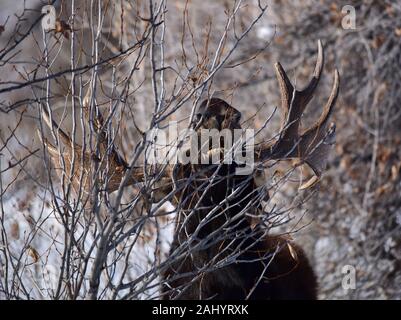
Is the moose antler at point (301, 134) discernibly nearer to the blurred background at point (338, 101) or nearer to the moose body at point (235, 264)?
the moose body at point (235, 264)

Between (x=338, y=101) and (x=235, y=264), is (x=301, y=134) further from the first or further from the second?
(x=338, y=101)

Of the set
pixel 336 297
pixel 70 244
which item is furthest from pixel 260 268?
pixel 336 297

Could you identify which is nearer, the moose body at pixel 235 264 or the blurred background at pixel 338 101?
the moose body at pixel 235 264

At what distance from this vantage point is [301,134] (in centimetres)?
705

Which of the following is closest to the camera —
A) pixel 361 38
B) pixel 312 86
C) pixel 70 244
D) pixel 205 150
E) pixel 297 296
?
pixel 70 244

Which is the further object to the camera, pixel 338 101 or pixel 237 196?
pixel 338 101

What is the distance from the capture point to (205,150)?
646cm

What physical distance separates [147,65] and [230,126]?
6.32 metres

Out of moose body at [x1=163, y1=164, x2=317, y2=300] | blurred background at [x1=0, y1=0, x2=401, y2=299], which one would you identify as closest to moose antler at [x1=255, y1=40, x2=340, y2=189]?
moose body at [x1=163, y1=164, x2=317, y2=300]

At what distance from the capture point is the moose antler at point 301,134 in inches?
266

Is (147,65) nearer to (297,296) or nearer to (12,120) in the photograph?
(12,120)

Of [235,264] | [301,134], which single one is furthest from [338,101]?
[235,264]

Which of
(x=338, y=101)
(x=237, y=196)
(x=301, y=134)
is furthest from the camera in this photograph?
(x=338, y=101)

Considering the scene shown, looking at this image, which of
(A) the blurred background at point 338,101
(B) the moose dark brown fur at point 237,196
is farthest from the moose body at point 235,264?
(A) the blurred background at point 338,101
